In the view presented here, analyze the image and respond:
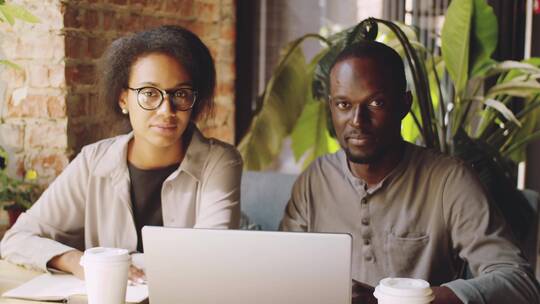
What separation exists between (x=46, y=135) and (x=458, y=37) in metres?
1.51

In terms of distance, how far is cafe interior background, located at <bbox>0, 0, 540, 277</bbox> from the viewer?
Answer: 2.53 meters

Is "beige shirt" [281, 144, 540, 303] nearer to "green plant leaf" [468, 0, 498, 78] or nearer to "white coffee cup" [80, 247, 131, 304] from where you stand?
"white coffee cup" [80, 247, 131, 304]

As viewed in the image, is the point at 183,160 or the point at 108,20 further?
the point at 108,20

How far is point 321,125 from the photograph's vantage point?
10.8ft

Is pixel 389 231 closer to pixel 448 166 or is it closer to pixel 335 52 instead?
pixel 448 166

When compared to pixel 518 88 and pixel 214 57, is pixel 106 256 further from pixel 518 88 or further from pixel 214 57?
pixel 214 57

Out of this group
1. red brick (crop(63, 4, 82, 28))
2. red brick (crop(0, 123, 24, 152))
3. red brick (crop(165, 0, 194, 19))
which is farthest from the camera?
red brick (crop(165, 0, 194, 19))

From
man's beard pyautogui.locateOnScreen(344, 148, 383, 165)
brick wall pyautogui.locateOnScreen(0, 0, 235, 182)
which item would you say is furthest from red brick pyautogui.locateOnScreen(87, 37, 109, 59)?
man's beard pyautogui.locateOnScreen(344, 148, 383, 165)

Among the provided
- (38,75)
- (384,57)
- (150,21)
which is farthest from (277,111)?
(384,57)

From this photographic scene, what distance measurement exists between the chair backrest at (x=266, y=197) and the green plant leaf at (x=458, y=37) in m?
0.75

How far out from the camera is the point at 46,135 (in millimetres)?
2566

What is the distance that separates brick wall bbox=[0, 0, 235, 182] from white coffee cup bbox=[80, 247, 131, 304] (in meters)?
0.98

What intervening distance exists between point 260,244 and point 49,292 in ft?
2.07

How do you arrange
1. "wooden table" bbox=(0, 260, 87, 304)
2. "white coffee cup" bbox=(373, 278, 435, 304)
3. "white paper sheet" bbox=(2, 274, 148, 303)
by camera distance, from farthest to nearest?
1. "wooden table" bbox=(0, 260, 87, 304)
2. "white paper sheet" bbox=(2, 274, 148, 303)
3. "white coffee cup" bbox=(373, 278, 435, 304)
